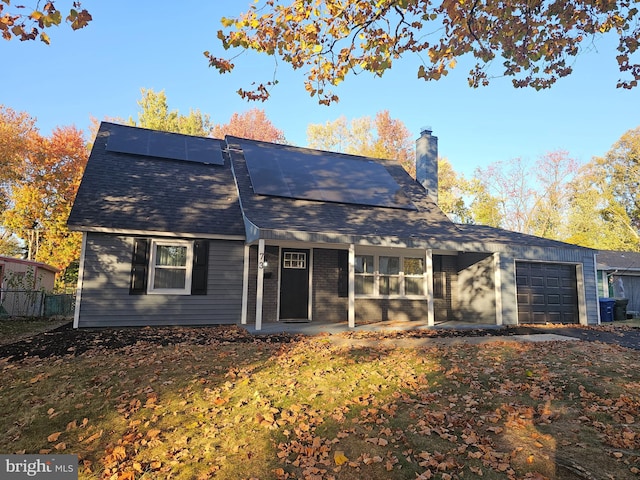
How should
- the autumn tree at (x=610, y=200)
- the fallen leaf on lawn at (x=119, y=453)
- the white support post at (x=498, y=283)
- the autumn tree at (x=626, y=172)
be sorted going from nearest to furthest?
the fallen leaf on lawn at (x=119, y=453)
the white support post at (x=498, y=283)
the autumn tree at (x=626, y=172)
the autumn tree at (x=610, y=200)

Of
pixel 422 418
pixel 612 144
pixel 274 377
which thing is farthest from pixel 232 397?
pixel 612 144

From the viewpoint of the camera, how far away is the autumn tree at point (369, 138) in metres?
33.7

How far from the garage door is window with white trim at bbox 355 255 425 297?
10.6 ft

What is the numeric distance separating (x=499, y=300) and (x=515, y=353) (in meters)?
4.73

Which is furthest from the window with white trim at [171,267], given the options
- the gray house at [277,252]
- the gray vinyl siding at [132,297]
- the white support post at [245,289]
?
the white support post at [245,289]

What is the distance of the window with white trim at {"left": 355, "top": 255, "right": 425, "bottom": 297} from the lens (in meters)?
12.3

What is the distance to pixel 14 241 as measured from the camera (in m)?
29.5

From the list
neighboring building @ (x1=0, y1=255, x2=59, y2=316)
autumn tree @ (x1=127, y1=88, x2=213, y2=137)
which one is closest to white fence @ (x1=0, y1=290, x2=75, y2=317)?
neighboring building @ (x1=0, y1=255, x2=59, y2=316)

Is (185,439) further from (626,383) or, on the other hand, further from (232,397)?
(626,383)

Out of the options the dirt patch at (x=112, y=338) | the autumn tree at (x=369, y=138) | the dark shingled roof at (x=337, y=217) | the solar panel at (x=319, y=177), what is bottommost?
the dirt patch at (x=112, y=338)

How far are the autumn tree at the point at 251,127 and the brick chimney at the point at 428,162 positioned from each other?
21391mm

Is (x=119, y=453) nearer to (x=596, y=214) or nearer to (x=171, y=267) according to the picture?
(x=171, y=267)

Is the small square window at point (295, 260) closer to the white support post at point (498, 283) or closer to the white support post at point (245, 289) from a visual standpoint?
the white support post at point (245, 289)

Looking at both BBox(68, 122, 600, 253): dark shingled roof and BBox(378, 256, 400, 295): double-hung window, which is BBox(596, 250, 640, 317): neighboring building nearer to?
BBox(68, 122, 600, 253): dark shingled roof
